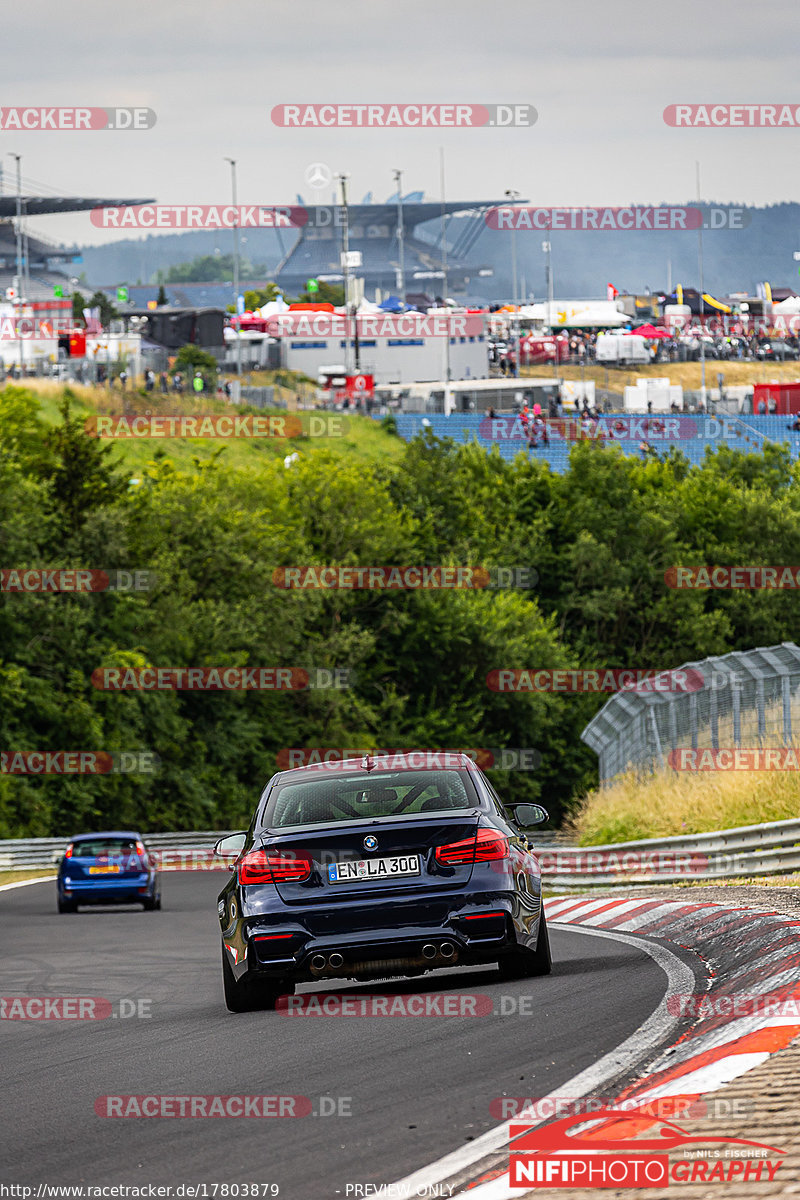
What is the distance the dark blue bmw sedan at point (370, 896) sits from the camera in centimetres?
948

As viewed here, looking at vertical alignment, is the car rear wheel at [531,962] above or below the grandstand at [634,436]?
below

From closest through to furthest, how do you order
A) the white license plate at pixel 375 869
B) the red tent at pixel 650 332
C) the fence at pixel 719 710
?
the white license plate at pixel 375 869 < the fence at pixel 719 710 < the red tent at pixel 650 332

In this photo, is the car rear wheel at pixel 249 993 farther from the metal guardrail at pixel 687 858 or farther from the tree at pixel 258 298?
the tree at pixel 258 298

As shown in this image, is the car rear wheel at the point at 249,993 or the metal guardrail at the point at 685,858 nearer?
the car rear wheel at the point at 249,993

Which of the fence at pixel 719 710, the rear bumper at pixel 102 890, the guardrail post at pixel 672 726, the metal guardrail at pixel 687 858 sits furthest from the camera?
the guardrail post at pixel 672 726

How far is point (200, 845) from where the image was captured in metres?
46.0

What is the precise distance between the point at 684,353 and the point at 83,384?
5792 centimetres

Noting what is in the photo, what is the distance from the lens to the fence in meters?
22.4

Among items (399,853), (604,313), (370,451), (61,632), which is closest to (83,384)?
(370,451)

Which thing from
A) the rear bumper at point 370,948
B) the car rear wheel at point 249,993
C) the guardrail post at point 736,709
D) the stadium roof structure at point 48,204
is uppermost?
the stadium roof structure at point 48,204

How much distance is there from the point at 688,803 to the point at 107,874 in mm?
7756

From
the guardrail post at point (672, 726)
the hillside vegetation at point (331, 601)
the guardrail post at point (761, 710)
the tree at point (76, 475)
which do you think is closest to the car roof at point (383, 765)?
the guardrail post at point (761, 710)

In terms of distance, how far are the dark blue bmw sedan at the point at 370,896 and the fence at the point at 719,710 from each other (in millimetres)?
12681

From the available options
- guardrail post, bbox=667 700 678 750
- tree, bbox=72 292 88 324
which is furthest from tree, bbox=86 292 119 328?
guardrail post, bbox=667 700 678 750
